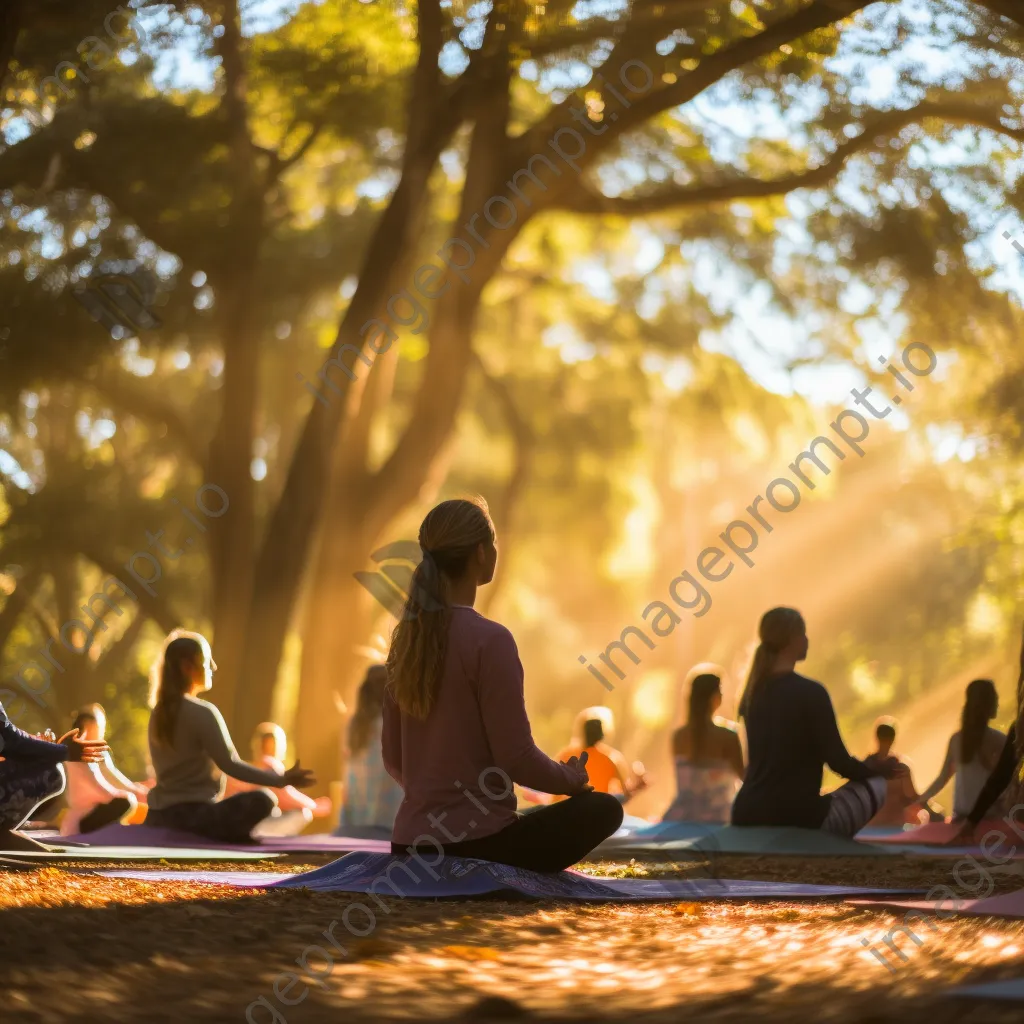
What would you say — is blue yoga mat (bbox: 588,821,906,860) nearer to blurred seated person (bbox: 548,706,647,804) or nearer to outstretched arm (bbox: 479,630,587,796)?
blurred seated person (bbox: 548,706,647,804)

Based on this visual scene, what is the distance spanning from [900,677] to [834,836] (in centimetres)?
2739

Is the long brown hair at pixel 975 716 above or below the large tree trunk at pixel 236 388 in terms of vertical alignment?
below

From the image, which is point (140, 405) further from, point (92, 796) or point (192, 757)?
point (192, 757)

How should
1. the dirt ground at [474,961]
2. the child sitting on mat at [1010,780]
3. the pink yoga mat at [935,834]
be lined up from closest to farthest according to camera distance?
the dirt ground at [474,961] < the child sitting on mat at [1010,780] < the pink yoga mat at [935,834]

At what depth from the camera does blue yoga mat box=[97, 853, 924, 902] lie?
5.64 metres

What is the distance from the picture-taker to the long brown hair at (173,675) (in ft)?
28.6

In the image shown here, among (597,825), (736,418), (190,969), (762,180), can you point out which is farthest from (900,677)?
(190,969)

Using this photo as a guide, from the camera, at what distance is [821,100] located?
45.2 feet

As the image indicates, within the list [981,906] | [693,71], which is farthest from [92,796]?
[693,71]

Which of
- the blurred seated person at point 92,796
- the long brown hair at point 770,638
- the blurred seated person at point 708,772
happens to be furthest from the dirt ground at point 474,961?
the blurred seated person at point 708,772

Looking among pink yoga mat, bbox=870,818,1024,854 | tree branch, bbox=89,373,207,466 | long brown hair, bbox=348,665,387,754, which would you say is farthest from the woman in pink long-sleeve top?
tree branch, bbox=89,373,207,466

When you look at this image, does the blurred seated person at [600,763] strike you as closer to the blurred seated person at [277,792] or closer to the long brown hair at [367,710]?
the long brown hair at [367,710]

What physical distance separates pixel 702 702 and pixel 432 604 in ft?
16.3

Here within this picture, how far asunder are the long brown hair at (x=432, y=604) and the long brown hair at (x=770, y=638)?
372 cm
